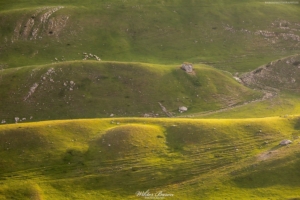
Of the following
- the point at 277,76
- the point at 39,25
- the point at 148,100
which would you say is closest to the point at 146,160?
the point at 148,100

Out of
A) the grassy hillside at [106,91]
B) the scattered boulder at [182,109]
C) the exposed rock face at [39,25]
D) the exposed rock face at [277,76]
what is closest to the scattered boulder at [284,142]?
the grassy hillside at [106,91]

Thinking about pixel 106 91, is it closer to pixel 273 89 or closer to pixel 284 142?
pixel 284 142

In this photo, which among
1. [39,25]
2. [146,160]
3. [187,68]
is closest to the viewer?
[146,160]

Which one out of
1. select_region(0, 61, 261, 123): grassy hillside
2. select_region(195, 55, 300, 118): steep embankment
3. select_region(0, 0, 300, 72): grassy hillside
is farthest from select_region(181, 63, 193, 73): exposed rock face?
select_region(0, 0, 300, 72): grassy hillside

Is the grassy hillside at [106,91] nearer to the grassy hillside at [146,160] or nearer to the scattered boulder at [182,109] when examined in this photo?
the scattered boulder at [182,109]

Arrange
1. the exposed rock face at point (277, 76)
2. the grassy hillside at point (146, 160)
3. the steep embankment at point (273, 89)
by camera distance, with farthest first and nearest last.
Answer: the exposed rock face at point (277, 76), the steep embankment at point (273, 89), the grassy hillside at point (146, 160)

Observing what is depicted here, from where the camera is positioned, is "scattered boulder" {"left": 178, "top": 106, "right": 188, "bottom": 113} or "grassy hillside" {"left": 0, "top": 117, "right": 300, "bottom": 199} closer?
"grassy hillside" {"left": 0, "top": 117, "right": 300, "bottom": 199}

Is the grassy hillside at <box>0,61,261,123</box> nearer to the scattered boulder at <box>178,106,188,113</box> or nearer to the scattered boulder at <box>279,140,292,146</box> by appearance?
the scattered boulder at <box>178,106,188,113</box>
